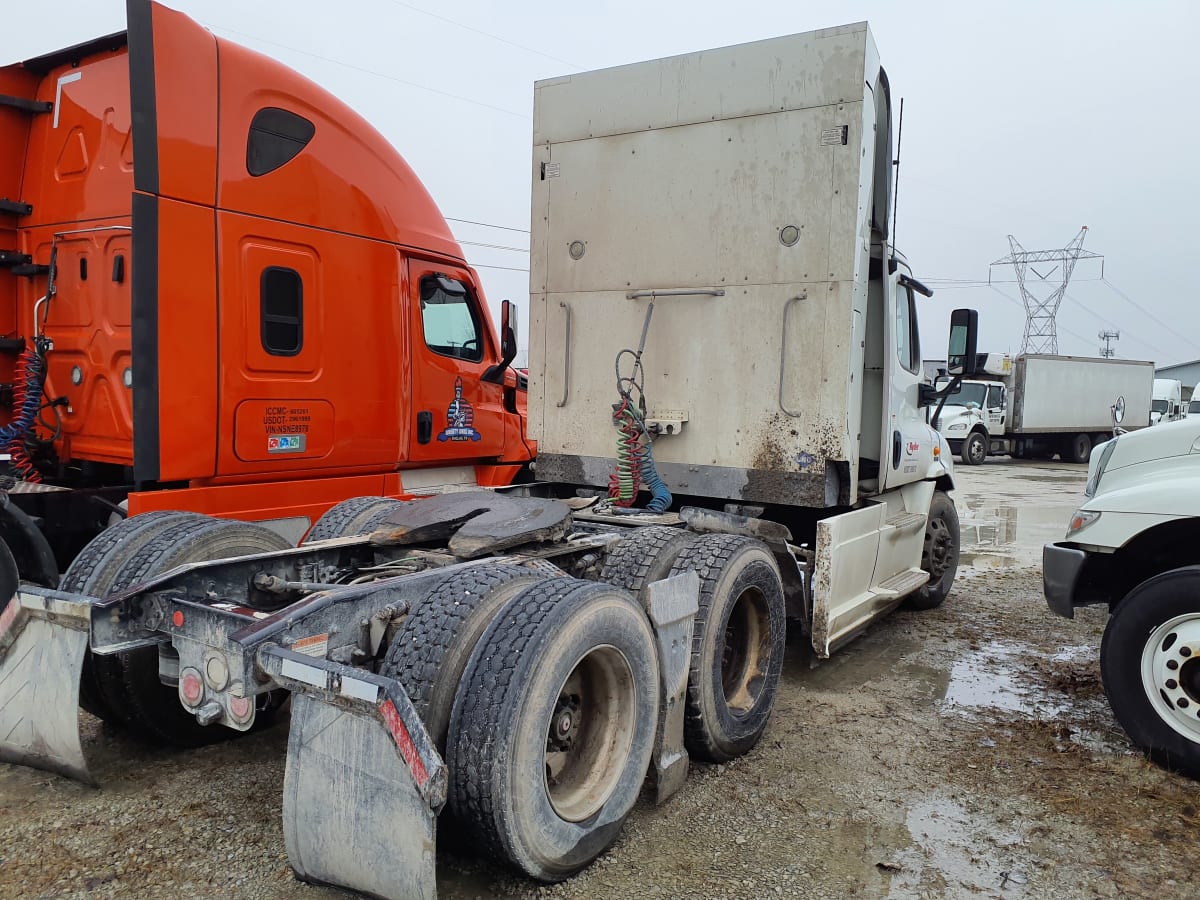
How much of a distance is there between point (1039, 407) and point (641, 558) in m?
22.8

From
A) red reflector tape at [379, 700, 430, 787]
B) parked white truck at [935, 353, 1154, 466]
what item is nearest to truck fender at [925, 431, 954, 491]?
red reflector tape at [379, 700, 430, 787]

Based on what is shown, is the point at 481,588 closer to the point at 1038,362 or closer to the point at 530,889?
the point at 530,889

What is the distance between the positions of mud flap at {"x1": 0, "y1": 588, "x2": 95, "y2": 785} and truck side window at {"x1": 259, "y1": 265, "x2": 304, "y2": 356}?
2.41 metres

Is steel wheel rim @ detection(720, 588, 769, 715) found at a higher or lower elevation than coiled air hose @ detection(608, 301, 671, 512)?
lower

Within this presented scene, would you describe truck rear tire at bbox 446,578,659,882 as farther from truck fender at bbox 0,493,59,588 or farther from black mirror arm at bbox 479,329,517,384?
black mirror arm at bbox 479,329,517,384

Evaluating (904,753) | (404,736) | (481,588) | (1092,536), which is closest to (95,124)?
(481,588)

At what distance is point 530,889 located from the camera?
285cm

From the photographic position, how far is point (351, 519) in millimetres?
4496

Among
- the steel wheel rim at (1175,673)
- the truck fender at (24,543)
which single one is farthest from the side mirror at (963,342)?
the truck fender at (24,543)

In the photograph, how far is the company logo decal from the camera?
641 cm

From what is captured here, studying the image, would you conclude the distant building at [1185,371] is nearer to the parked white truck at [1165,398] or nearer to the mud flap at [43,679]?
the parked white truck at [1165,398]

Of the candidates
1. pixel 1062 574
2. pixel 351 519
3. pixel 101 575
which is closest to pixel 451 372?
pixel 351 519

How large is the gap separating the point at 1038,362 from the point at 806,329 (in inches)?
837

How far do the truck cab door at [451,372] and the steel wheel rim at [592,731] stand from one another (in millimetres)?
→ 3351
